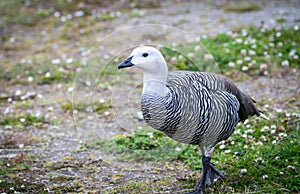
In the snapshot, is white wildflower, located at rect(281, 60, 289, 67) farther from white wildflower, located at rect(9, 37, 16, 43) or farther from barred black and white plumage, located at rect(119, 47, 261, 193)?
white wildflower, located at rect(9, 37, 16, 43)

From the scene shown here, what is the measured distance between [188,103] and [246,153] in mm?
1397

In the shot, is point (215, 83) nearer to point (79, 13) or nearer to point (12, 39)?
point (12, 39)

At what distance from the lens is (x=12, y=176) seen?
5664mm

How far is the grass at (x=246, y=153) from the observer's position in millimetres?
5208

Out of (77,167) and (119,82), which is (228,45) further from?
(77,167)

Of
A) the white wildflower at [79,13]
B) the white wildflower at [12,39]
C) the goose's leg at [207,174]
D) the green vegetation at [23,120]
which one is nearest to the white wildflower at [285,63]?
→ the goose's leg at [207,174]

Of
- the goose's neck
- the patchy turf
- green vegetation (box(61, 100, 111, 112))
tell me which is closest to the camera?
the goose's neck

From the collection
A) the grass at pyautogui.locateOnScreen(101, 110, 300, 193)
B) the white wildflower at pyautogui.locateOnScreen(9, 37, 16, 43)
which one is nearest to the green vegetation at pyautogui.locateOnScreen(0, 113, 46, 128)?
the grass at pyautogui.locateOnScreen(101, 110, 300, 193)

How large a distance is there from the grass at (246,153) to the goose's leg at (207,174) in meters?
0.10

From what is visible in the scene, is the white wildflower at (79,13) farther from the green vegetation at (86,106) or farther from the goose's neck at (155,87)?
the goose's neck at (155,87)

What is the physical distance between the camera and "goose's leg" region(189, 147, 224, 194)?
511cm

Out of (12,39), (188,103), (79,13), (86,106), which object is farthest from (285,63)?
(12,39)

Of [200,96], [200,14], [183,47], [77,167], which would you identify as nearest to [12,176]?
[77,167]

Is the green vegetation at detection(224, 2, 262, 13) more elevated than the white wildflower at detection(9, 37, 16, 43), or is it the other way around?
the green vegetation at detection(224, 2, 262, 13)
